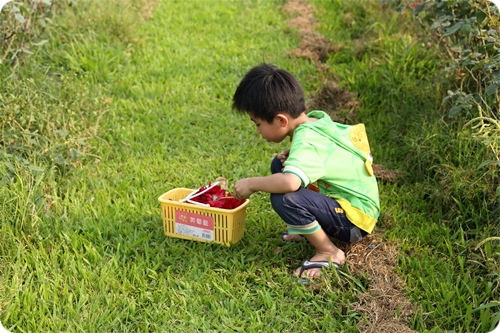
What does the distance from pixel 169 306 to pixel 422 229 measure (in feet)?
4.86

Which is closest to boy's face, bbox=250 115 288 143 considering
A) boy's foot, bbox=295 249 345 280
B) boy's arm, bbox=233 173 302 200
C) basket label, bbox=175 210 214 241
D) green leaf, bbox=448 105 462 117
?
boy's arm, bbox=233 173 302 200

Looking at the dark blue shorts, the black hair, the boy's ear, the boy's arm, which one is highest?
the black hair

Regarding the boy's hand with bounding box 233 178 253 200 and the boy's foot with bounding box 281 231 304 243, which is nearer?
the boy's hand with bounding box 233 178 253 200

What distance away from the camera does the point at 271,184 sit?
2906mm

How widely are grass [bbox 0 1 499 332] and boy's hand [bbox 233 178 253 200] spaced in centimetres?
33

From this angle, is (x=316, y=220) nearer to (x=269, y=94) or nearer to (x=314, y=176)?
(x=314, y=176)

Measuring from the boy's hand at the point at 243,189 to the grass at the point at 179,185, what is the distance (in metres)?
0.33

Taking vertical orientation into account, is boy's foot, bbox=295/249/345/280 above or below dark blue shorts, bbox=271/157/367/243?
below

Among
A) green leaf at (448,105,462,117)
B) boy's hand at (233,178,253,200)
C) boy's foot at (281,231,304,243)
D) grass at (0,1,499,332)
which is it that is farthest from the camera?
green leaf at (448,105,462,117)

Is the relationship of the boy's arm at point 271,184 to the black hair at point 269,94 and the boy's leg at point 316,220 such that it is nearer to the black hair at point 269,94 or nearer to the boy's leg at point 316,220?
the boy's leg at point 316,220

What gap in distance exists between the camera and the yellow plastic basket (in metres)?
3.14

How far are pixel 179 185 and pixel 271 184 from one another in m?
1.11

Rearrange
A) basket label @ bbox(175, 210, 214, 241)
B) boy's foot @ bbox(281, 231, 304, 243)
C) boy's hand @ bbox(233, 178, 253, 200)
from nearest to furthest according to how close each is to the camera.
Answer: boy's hand @ bbox(233, 178, 253, 200), basket label @ bbox(175, 210, 214, 241), boy's foot @ bbox(281, 231, 304, 243)

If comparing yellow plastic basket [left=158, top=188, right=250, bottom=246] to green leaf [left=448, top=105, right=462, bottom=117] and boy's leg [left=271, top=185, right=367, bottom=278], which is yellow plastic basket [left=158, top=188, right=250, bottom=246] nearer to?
boy's leg [left=271, top=185, right=367, bottom=278]
